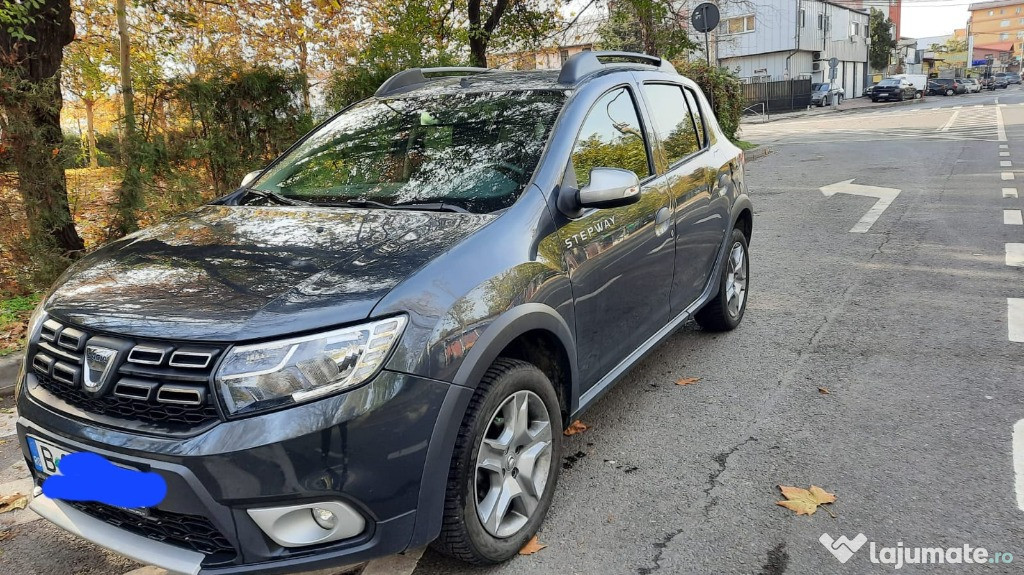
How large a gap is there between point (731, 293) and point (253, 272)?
3.55 metres

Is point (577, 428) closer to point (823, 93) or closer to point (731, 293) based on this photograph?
point (731, 293)

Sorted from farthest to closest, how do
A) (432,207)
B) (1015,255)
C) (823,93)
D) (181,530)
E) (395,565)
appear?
1. (823,93)
2. (1015,255)
3. (432,207)
4. (395,565)
5. (181,530)

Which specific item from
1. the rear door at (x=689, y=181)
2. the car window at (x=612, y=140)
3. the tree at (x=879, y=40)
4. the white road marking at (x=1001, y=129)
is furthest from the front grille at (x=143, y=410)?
the tree at (x=879, y=40)

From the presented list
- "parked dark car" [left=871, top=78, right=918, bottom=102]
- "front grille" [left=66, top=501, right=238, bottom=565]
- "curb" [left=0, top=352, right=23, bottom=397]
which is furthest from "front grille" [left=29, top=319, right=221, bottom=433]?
"parked dark car" [left=871, top=78, right=918, bottom=102]

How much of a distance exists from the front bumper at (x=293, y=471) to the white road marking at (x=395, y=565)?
1.54 ft

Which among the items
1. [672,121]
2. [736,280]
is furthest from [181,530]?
[736,280]

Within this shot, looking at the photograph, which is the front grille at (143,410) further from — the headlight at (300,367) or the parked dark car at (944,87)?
the parked dark car at (944,87)

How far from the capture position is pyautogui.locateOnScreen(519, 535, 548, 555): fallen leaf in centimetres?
267

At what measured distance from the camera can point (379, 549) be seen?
6.89 ft

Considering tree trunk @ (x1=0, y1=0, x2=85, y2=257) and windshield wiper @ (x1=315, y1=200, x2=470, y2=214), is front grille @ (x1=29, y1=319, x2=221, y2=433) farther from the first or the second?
tree trunk @ (x1=0, y1=0, x2=85, y2=257)

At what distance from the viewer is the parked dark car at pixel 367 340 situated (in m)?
1.98

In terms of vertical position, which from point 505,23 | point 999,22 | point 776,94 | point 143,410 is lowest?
point 143,410

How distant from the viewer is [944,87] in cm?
5766

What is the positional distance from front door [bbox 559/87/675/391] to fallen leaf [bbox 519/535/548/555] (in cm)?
66
